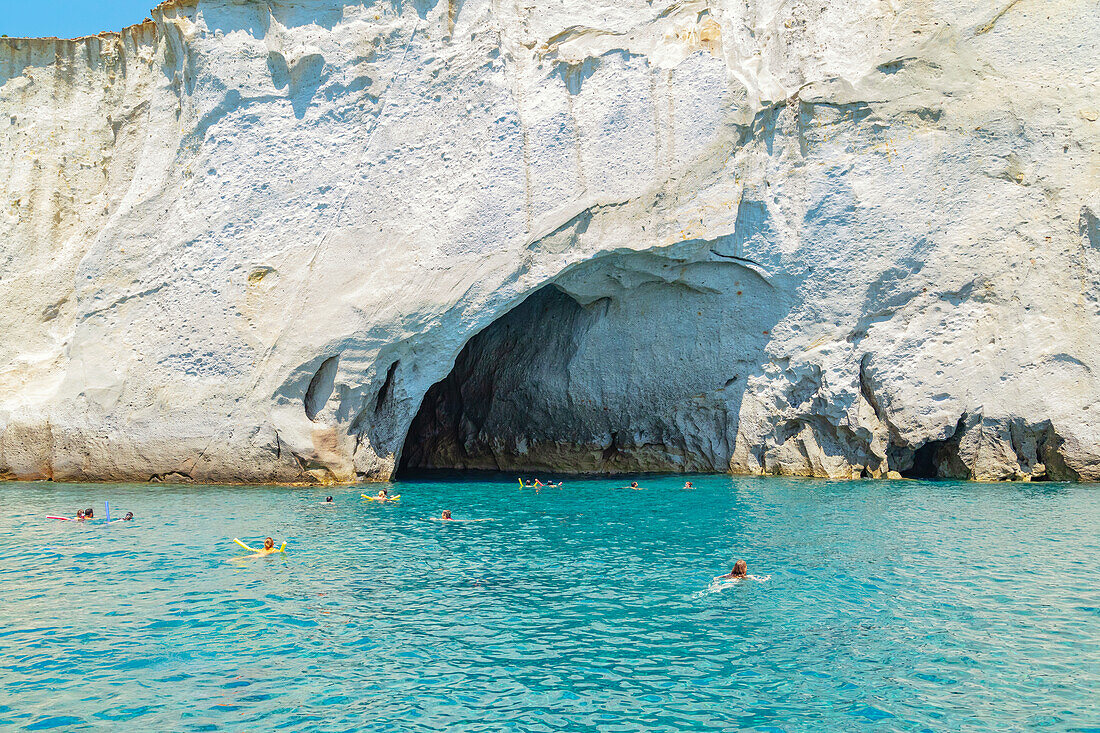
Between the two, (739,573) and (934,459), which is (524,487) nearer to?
(934,459)

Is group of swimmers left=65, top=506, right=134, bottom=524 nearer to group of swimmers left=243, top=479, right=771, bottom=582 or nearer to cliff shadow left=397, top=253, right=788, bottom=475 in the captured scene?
group of swimmers left=243, top=479, right=771, bottom=582

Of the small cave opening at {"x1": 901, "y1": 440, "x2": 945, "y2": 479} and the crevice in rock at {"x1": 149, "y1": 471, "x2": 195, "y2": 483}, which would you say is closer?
the crevice in rock at {"x1": 149, "y1": 471, "x2": 195, "y2": 483}

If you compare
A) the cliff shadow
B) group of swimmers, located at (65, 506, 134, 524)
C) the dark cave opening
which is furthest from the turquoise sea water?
the dark cave opening

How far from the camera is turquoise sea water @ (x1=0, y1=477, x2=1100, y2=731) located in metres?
7.32

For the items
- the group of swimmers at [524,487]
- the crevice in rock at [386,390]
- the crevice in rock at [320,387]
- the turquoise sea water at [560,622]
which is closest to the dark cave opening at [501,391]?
the group of swimmers at [524,487]

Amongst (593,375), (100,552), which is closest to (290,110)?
(593,375)

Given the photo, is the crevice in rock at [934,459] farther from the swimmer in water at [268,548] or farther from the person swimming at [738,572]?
the swimmer in water at [268,548]

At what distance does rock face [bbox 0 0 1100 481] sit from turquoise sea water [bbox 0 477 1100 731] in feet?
15.7

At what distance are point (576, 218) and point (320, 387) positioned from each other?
7558 mm

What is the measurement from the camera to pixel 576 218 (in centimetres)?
2162

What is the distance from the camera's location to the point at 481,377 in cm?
2812

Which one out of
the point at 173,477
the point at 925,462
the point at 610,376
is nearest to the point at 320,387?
the point at 173,477

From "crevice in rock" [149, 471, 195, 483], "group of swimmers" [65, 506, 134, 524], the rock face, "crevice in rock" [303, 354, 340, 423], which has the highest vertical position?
the rock face

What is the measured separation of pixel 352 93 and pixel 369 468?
31.2ft
